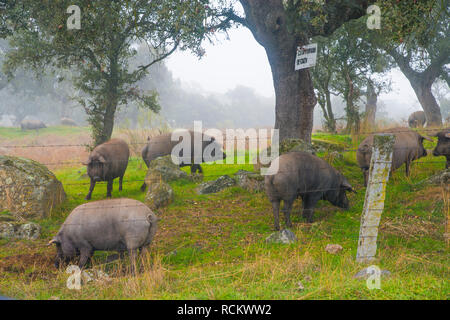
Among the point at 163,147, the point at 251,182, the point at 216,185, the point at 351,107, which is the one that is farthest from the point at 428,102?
the point at 216,185

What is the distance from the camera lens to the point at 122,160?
10.7m

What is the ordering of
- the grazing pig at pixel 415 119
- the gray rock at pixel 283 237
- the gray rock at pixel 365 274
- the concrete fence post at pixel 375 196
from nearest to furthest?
the gray rock at pixel 365 274, the concrete fence post at pixel 375 196, the gray rock at pixel 283 237, the grazing pig at pixel 415 119

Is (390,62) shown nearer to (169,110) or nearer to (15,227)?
(15,227)

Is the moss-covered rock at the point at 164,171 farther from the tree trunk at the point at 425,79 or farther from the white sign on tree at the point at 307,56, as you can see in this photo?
the tree trunk at the point at 425,79

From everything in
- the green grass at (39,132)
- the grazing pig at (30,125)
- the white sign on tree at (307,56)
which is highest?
the white sign on tree at (307,56)

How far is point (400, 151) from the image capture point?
10016 mm

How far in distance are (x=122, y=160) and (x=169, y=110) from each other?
155 ft

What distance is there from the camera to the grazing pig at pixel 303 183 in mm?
7691

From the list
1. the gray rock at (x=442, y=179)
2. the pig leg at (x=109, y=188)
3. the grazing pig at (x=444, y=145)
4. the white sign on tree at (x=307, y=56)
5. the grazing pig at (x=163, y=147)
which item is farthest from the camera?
the grazing pig at (x=163, y=147)

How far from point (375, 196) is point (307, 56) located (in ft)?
14.7

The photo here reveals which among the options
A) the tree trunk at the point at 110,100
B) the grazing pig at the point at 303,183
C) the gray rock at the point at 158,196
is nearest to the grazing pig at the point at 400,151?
the grazing pig at the point at 303,183

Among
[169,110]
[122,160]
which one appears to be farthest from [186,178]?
[169,110]

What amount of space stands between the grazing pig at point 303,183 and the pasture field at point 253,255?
1.32ft

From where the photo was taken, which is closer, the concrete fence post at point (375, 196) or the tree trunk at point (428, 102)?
the concrete fence post at point (375, 196)
